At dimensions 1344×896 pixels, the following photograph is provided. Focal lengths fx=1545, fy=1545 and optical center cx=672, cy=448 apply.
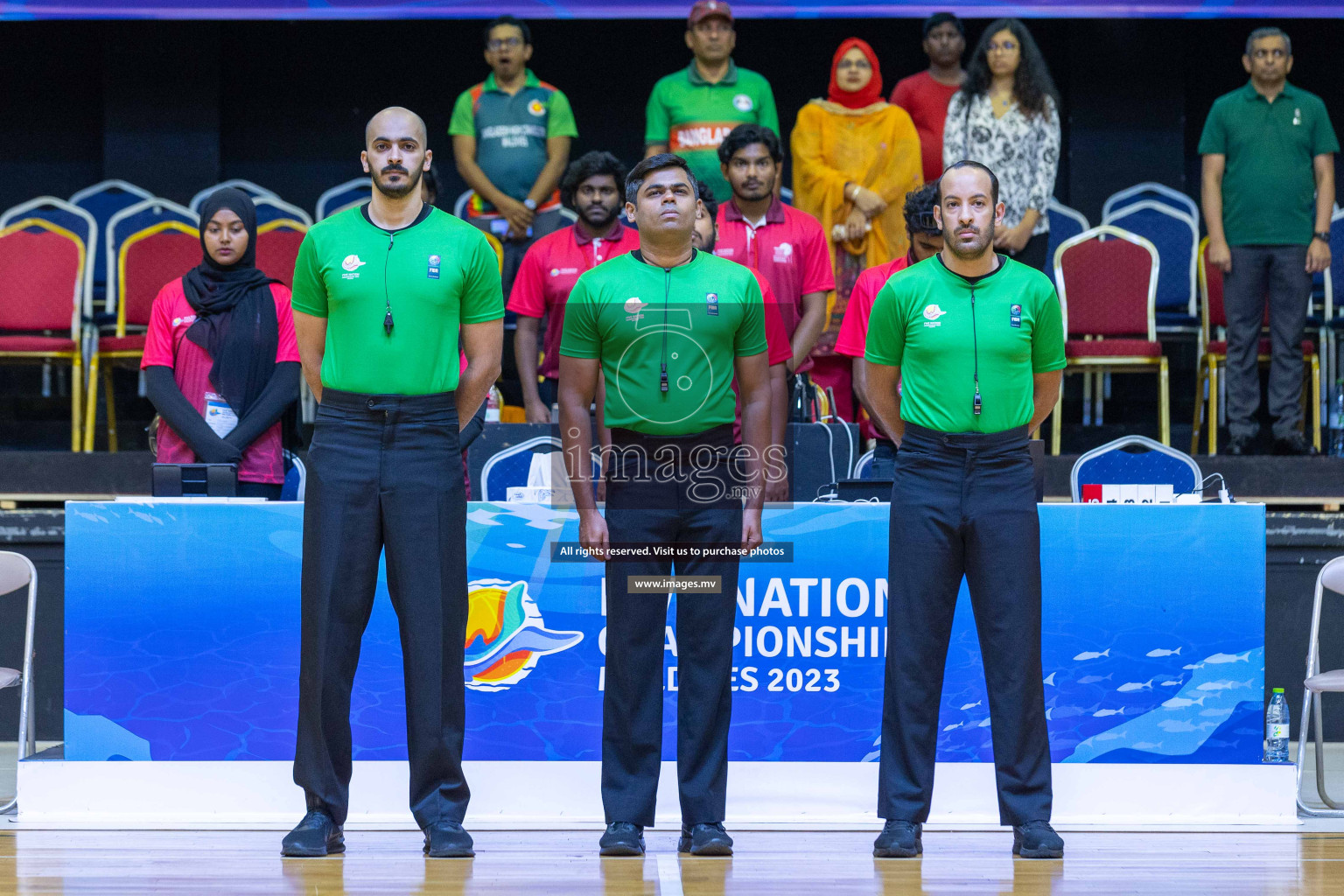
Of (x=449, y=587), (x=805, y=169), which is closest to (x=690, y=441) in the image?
(x=449, y=587)

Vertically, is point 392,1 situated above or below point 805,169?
above

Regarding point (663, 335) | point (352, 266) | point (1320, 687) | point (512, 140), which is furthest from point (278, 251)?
point (1320, 687)

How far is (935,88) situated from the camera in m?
6.84

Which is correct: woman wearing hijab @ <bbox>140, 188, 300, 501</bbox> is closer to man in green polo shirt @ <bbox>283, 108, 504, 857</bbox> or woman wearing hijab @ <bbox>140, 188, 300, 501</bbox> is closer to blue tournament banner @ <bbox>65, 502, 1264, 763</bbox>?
blue tournament banner @ <bbox>65, 502, 1264, 763</bbox>

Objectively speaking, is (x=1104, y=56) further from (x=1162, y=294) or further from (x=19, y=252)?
(x=19, y=252)

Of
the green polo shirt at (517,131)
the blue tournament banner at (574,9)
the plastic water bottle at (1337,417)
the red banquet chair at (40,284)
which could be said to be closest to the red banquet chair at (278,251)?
the red banquet chair at (40,284)

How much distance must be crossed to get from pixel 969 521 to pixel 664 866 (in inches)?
43.7

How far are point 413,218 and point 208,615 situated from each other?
1.31 m

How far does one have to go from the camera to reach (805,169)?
6.43 m

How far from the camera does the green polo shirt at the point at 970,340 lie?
3787mm

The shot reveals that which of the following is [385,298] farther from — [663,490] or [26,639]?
[26,639]

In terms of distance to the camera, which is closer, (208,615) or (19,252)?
(208,615)

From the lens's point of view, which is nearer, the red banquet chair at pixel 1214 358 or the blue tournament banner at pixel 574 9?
the red banquet chair at pixel 1214 358

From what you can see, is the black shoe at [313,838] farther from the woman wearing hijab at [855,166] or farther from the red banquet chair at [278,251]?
the red banquet chair at [278,251]
